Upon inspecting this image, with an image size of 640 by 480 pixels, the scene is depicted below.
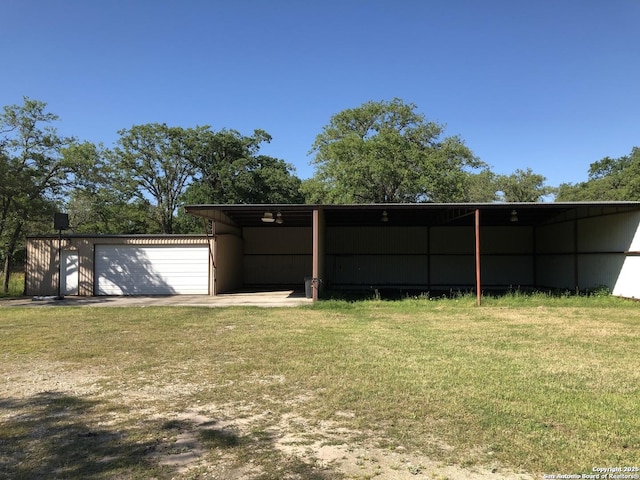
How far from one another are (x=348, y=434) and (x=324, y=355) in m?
3.05

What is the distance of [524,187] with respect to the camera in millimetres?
44562

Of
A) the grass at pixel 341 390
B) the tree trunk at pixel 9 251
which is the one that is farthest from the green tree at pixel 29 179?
the grass at pixel 341 390

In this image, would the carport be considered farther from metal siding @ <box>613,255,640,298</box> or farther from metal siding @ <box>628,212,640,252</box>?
metal siding @ <box>628,212,640,252</box>

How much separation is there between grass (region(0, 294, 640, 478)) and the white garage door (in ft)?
27.2

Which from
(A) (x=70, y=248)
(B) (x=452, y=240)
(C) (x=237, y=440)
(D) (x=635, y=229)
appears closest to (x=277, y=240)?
(B) (x=452, y=240)

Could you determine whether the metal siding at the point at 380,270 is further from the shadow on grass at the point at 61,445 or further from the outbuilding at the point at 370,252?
the shadow on grass at the point at 61,445

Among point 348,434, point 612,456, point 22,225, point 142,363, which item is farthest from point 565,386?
point 22,225

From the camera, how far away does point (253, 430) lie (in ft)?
13.2

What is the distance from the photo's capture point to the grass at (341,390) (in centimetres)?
356

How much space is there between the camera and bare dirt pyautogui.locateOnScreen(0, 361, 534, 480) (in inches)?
127

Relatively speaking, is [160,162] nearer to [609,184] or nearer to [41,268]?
[41,268]

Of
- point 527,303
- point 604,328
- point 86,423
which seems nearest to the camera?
point 86,423

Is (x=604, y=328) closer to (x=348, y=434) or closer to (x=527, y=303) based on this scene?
(x=527, y=303)

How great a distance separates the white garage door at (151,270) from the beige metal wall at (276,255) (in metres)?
4.23
